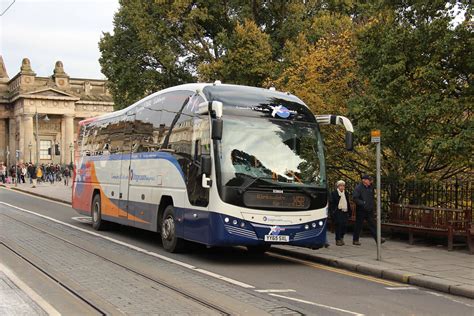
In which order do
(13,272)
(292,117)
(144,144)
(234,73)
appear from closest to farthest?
(13,272) < (292,117) < (144,144) < (234,73)

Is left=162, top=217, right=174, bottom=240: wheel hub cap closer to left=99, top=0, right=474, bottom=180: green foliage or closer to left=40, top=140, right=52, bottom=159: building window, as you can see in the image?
left=99, top=0, right=474, bottom=180: green foliage

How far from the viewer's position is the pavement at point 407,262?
32.4ft

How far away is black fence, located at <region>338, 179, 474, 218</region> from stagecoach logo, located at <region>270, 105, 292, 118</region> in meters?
4.87

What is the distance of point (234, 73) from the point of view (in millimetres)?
27062

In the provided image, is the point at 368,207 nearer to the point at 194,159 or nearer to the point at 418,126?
the point at 418,126

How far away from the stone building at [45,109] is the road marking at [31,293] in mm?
71112

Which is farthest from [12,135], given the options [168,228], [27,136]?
[168,228]

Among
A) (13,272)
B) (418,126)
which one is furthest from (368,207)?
(13,272)

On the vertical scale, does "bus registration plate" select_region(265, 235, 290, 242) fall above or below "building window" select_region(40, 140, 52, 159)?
below

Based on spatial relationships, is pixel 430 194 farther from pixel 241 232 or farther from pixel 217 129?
pixel 217 129

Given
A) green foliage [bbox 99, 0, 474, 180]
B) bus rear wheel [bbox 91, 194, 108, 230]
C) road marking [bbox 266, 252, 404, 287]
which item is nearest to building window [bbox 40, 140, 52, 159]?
green foliage [bbox 99, 0, 474, 180]

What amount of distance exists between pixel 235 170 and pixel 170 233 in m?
2.64

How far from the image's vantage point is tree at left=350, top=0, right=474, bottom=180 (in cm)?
1320

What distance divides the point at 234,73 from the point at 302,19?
5.88 meters
